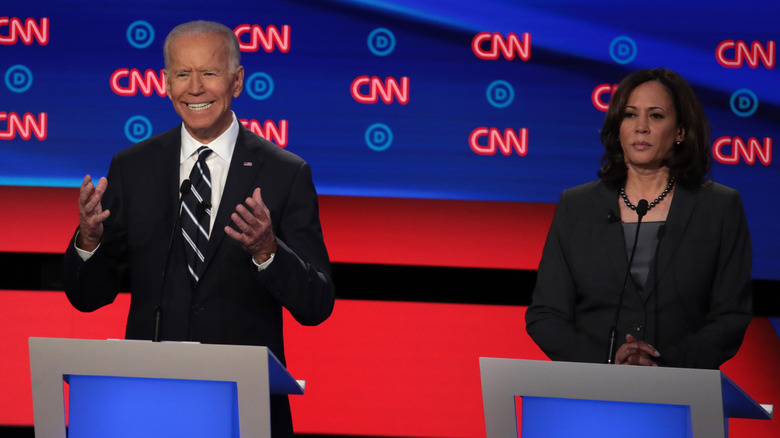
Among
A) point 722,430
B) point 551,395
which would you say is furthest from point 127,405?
point 722,430

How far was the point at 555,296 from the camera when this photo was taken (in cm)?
243

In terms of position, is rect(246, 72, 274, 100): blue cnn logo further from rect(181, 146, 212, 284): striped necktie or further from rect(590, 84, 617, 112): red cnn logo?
rect(181, 146, 212, 284): striped necktie

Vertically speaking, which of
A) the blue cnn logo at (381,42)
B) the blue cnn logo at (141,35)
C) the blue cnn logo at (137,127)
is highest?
the blue cnn logo at (141,35)

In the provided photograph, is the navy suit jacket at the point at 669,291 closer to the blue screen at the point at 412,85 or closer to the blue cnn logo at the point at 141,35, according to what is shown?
the blue screen at the point at 412,85

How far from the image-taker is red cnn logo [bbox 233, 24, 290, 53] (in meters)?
3.61

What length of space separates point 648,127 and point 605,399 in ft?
3.29

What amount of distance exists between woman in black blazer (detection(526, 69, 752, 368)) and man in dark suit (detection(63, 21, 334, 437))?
0.67m

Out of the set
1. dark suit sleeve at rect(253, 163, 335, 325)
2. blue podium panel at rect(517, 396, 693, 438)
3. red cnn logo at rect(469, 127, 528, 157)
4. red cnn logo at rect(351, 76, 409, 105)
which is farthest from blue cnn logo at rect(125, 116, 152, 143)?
blue podium panel at rect(517, 396, 693, 438)

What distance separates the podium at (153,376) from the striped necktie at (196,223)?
0.47 metres

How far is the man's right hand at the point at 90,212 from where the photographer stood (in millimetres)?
1982

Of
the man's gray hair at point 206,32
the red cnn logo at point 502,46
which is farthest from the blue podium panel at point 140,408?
the red cnn logo at point 502,46

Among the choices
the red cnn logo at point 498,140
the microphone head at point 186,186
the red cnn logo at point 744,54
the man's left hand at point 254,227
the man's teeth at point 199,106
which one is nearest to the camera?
the man's left hand at point 254,227

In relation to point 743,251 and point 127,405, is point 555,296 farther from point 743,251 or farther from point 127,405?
point 127,405

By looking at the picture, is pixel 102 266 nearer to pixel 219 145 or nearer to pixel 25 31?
pixel 219 145
